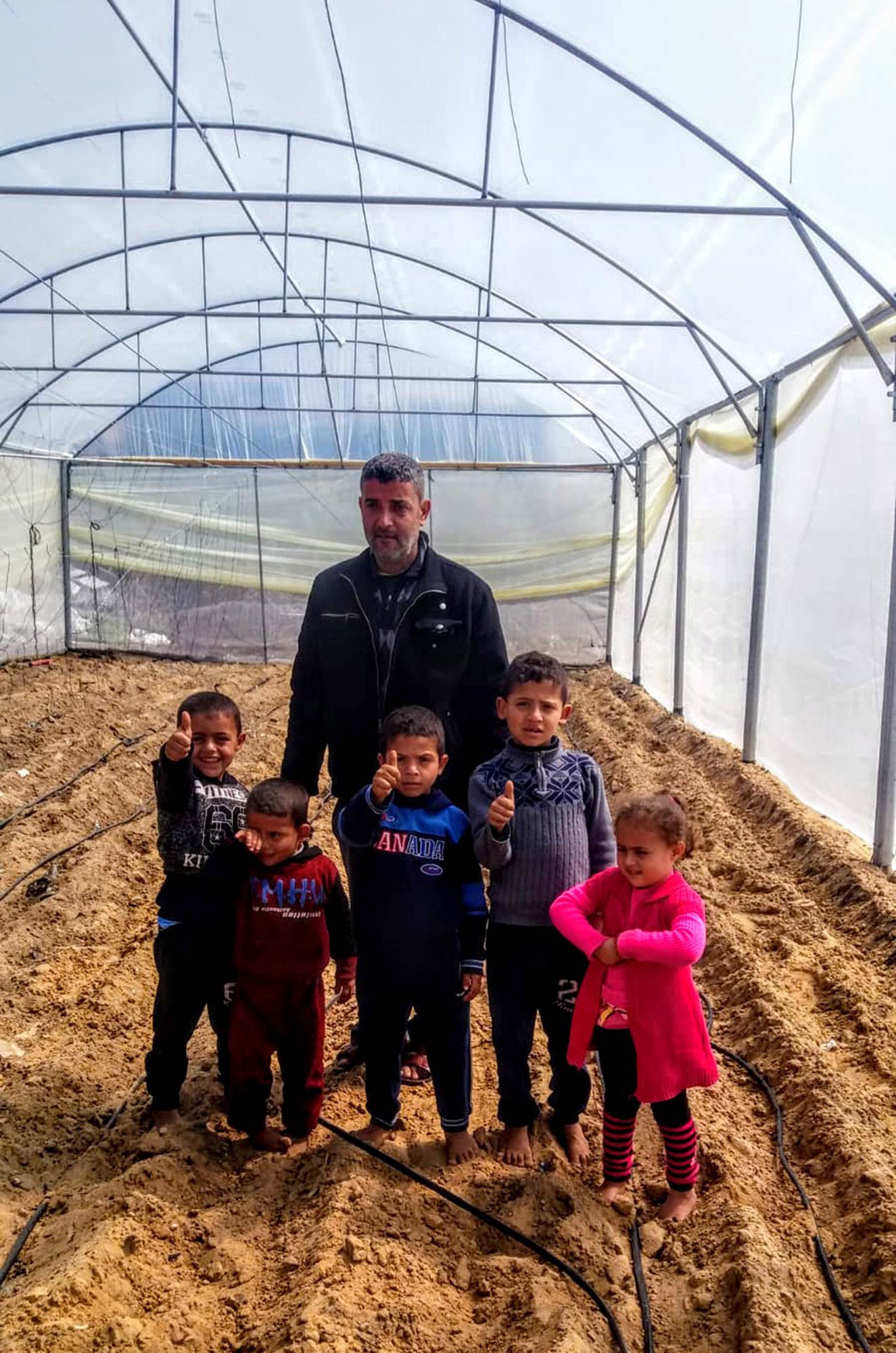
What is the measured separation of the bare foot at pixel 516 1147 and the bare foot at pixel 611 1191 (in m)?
0.19

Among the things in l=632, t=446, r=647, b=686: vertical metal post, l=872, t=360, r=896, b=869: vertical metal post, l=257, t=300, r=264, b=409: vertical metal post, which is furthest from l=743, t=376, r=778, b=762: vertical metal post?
l=257, t=300, r=264, b=409: vertical metal post

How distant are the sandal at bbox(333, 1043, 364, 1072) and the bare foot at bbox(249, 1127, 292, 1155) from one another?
0.51 m

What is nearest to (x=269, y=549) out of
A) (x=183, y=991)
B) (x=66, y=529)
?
(x=66, y=529)

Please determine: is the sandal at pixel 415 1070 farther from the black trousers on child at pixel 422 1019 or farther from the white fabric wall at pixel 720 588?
the white fabric wall at pixel 720 588

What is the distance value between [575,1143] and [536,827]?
2.97ft

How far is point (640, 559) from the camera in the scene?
11.2m

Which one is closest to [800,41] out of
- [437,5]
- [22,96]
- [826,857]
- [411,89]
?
[437,5]

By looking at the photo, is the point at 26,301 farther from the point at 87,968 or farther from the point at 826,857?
the point at 826,857

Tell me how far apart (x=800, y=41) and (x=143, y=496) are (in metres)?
10.2

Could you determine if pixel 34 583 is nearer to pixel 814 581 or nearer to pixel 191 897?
pixel 814 581

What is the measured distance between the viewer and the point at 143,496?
1309cm

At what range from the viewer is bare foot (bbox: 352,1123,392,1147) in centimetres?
278

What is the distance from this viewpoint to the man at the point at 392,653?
2.77 meters

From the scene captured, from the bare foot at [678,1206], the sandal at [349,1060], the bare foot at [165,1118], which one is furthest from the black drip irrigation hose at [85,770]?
the bare foot at [678,1206]
